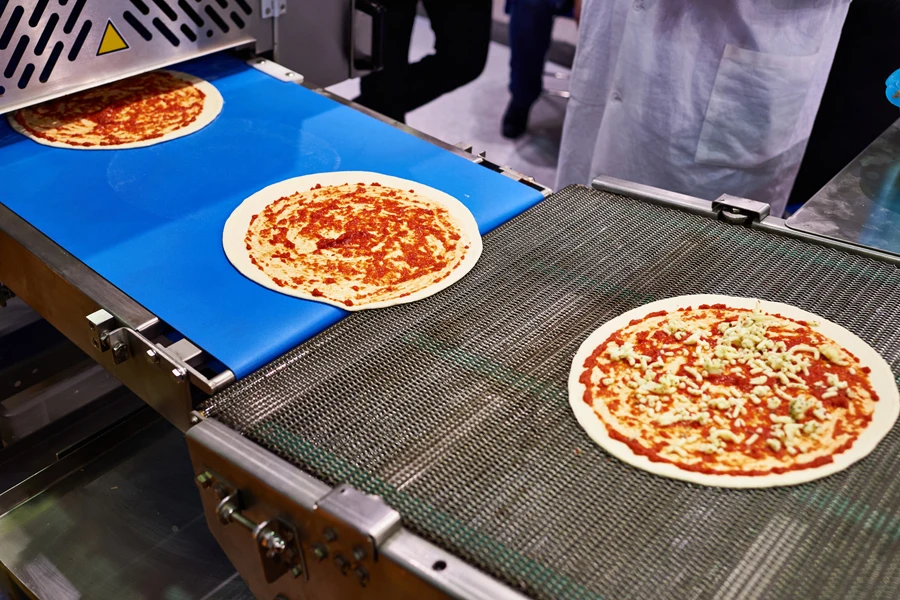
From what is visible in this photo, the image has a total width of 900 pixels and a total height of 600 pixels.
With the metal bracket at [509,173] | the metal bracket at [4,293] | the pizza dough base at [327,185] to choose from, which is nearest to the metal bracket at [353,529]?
the pizza dough base at [327,185]

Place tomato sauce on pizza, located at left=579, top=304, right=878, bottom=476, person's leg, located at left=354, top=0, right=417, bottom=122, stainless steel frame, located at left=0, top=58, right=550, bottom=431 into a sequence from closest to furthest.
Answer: tomato sauce on pizza, located at left=579, top=304, right=878, bottom=476
stainless steel frame, located at left=0, top=58, right=550, bottom=431
person's leg, located at left=354, top=0, right=417, bottom=122

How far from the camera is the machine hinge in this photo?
1767mm

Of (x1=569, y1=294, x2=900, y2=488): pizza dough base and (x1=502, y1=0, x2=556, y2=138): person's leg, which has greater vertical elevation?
(x1=569, y1=294, x2=900, y2=488): pizza dough base

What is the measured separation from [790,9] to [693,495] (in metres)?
1.59

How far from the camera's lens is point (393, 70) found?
3.44m

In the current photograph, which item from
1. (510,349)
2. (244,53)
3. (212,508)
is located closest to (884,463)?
(510,349)

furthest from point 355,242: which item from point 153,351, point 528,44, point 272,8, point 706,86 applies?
point 528,44

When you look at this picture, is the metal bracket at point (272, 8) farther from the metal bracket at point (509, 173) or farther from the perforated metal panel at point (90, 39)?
the metal bracket at point (509, 173)

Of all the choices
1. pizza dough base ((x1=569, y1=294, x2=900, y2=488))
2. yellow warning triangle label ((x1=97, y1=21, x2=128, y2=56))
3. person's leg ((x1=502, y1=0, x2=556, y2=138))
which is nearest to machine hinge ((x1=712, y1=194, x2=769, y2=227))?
pizza dough base ((x1=569, y1=294, x2=900, y2=488))

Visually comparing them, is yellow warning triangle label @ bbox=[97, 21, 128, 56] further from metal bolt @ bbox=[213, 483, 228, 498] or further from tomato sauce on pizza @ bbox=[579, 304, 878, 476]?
tomato sauce on pizza @ bbox=[579, 304, 878, 476]

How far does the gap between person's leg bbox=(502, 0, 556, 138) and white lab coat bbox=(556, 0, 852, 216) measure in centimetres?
172

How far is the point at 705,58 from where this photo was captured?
2324 mm

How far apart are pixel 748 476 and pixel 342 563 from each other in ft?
1.95

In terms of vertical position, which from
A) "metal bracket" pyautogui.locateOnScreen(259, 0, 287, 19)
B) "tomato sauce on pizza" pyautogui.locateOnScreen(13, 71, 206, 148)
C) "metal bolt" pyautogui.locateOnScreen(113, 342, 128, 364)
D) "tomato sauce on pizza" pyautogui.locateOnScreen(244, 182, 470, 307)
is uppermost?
"metal bracket" pyautogui.locateOnScreen(259, 0, 287, 19)
